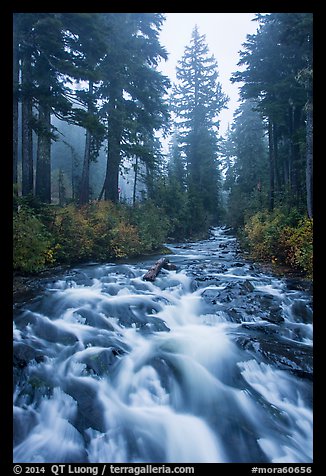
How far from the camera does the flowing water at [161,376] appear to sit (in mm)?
3568

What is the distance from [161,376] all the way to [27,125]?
30.2 feet

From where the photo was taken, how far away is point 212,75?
27.1 m

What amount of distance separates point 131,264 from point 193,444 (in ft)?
21.0

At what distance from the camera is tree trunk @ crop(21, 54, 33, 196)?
9.02m

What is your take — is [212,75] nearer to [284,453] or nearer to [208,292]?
[208,292]

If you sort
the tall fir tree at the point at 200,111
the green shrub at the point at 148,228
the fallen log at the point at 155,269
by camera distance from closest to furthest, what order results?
1. the fallen log at the point at 155,269
2. the green shrub at the point at 148,228
3. the tall fir tree at the point at 200,111

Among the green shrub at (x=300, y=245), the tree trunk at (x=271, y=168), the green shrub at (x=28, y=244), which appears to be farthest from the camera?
the tree trunk at (x=271, y=168)

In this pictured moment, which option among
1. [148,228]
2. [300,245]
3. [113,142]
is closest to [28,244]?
[148,228]

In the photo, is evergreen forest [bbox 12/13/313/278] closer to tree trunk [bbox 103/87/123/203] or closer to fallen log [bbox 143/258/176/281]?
tree trunk [bbox 103/87/123/203]

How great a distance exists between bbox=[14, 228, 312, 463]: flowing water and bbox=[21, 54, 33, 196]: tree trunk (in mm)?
4891

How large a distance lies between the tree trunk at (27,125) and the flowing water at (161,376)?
4.89 m

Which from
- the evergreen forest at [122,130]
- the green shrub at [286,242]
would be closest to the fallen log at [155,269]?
the evergreen forest at [122,130]

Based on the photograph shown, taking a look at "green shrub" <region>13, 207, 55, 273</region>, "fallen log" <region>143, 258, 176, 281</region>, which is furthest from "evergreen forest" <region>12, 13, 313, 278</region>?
"fallen log" <region>143, 258, 176, 281</region>

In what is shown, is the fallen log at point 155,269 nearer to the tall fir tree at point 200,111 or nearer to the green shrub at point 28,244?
the green shrub at point 28,244
